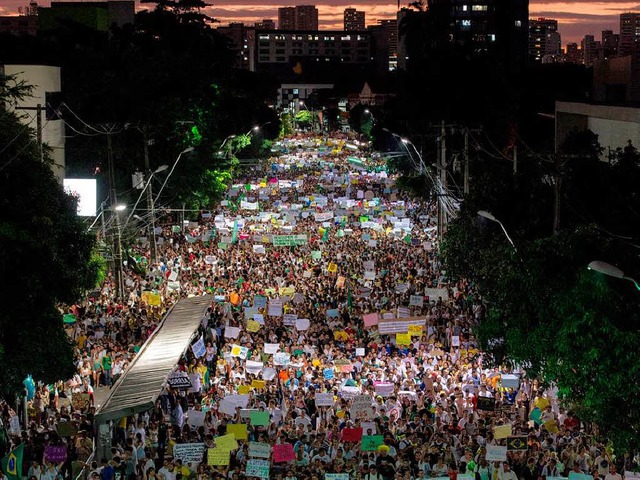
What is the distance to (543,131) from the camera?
225ft

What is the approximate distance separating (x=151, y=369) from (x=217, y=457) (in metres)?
4.69

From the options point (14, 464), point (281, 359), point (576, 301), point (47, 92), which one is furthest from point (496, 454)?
point (47, 92)

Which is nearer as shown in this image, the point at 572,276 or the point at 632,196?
the point at 572,276

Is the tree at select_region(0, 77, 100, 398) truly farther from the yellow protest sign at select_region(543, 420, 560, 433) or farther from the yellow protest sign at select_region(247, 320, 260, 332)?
the yellow protest sign at select_region(543, 420, 560, 433)

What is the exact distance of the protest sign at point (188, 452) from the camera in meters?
18.1

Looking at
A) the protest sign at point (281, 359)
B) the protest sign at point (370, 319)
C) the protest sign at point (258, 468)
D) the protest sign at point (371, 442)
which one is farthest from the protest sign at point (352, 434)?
the protest sign at point (370, 319)

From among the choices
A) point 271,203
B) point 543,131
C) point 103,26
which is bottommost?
point 271,203

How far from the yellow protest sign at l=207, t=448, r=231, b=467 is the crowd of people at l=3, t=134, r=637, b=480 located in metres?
0.02

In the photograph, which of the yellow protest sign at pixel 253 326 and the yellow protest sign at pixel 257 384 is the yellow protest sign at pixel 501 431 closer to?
the yellow protest sign at pixel 257 384

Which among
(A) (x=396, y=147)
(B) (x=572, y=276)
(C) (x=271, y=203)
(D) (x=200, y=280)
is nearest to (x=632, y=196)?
(B) (x=572, y=276)

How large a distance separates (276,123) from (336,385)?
364 feet

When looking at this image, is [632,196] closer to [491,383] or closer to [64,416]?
[491,383]

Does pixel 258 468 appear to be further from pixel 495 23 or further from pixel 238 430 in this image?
pixel 495 23

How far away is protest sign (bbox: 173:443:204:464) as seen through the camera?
18.1 m
